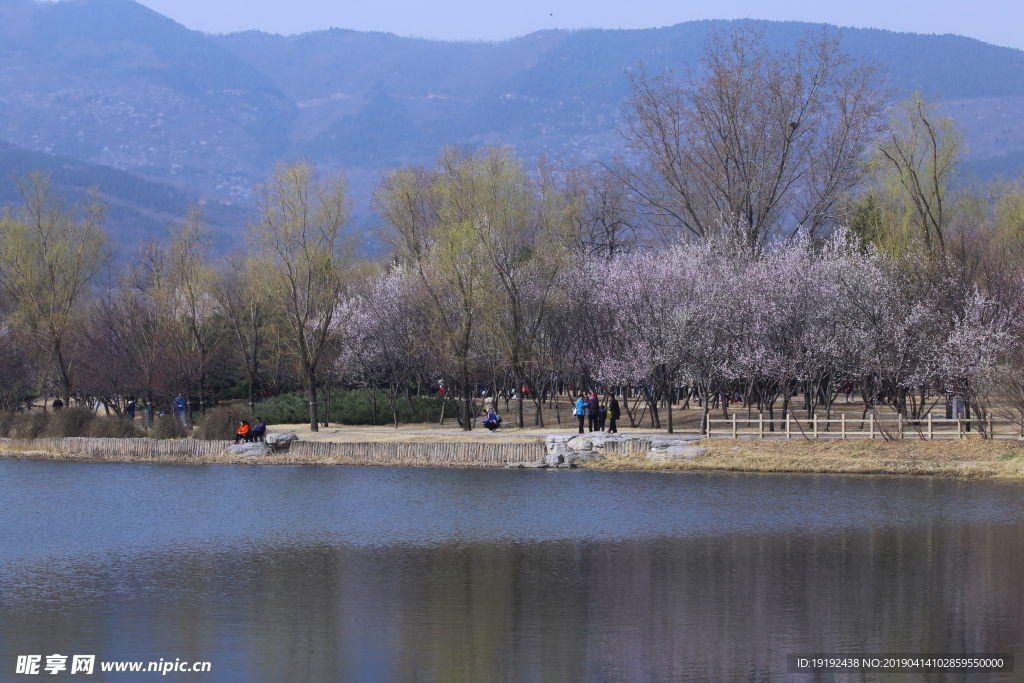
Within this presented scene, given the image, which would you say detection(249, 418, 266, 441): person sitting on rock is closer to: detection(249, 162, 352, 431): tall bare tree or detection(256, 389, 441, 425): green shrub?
detection(249, 162, 352, 431): tall bare tree

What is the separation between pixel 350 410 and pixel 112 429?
12550 millimetres

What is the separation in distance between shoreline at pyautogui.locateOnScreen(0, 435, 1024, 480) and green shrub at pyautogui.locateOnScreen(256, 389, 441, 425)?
472 inches

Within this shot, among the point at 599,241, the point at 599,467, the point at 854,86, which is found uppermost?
the point at 854,86

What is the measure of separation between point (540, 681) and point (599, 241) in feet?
198

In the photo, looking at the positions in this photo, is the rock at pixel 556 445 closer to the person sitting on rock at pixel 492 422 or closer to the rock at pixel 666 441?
the rock at pixel 666 441

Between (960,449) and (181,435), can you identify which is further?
(181,435)

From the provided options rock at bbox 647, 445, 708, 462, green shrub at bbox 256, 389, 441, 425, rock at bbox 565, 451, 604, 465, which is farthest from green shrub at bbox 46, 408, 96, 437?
rock at bbox 647, 445, 708, 462

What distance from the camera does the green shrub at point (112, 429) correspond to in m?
44.3

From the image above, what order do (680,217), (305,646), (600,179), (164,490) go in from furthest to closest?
1. (600,179)
2. (680,217)
3. (164,490)
4. (305,646)

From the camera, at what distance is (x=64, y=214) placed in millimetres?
59344

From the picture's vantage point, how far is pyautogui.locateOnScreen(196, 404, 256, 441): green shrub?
142ft

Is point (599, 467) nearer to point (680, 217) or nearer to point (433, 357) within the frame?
point (433, 357)

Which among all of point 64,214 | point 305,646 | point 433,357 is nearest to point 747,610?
point 305,646

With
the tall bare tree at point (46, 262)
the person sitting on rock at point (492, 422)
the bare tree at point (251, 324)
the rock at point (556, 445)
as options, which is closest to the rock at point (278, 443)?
the person sitting on rock at point (492, 422)
